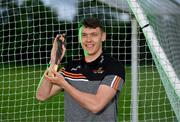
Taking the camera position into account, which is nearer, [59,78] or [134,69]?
[59,78]

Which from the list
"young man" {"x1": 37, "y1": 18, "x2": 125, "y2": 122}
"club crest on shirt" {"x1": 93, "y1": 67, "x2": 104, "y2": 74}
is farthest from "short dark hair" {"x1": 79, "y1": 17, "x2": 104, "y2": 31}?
"club crest on shirt" {"x1": 93, "y1": 67, "x2": 104, "y2": 74}

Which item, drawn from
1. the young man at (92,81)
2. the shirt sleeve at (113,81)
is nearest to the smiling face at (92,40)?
the young man at (92,81)

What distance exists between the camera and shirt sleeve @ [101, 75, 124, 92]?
2.71 meters

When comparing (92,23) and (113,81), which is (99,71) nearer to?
(113,81)

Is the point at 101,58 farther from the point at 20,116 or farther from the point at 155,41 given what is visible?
the point at 20,116

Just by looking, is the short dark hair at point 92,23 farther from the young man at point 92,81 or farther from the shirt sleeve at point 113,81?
the shirt sleeve at point 113,81

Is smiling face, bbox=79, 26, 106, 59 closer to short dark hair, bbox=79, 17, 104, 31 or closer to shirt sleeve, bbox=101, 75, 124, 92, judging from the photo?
short dark hair, bbox=79, 17, 104, 31

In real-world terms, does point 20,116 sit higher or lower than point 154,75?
lower

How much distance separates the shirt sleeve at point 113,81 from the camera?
2.71 metres

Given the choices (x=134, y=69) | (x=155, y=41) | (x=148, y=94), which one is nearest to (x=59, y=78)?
(x=155, y=41)

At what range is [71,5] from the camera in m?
6.15

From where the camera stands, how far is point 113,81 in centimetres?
271

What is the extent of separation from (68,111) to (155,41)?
24.4 inches

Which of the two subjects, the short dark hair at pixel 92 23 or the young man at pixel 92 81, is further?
the short dark hair at pixel 92 23
